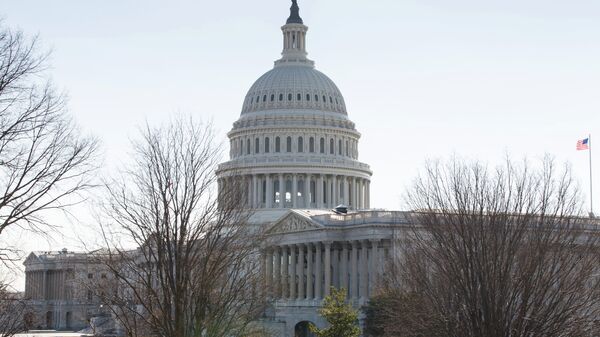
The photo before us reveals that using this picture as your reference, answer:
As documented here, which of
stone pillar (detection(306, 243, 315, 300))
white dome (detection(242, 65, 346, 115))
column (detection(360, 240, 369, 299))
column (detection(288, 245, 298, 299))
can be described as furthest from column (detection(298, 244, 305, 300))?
white dome (detection(242, 65, 346, 115))

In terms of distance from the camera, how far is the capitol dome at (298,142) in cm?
17088

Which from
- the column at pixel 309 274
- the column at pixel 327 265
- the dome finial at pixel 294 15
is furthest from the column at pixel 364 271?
the dome finial at pixel 294 15

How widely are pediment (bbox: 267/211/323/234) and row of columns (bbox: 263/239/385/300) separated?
1992 millimetres

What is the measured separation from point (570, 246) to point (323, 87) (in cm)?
13891

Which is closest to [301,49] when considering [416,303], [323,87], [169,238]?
[323,87]

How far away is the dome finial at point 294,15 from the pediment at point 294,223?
65.6 meters

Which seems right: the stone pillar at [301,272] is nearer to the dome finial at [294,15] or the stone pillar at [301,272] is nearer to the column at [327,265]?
the column at [327,265]

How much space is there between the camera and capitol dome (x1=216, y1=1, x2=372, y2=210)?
6727 inches

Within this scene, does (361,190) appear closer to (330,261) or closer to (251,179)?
(251,179)

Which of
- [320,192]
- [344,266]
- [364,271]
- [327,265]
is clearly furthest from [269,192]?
[364,271]

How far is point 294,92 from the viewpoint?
178375 millimetres

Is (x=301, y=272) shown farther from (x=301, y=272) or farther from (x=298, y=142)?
(x=298, y=142)

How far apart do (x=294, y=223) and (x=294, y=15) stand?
6843 cm

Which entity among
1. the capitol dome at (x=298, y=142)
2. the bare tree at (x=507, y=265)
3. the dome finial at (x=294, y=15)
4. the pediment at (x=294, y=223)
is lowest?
the bare tree at (x=507, y=265)
